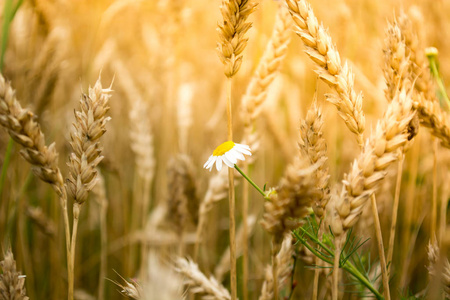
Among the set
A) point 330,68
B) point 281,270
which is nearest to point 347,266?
point 281,270

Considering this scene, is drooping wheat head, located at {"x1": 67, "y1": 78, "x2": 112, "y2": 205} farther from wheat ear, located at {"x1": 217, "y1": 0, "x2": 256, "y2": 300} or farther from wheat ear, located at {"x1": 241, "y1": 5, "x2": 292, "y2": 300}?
wheat ear, located at {"x1": 241, "y1": 5, "x2": 292, "y2": 300}

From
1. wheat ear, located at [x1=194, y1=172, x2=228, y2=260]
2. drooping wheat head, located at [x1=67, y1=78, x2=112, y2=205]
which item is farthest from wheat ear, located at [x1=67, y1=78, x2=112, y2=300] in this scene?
wheat ear, located at [x1=194, y1=172, x2=228, y2=260]

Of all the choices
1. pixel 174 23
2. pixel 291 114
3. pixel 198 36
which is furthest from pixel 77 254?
pixel 198 36

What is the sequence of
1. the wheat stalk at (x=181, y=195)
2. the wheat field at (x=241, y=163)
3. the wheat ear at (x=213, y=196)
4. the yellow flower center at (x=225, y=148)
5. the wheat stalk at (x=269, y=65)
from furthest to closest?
the wheat stalk at (x=181, y=195)
the wheat ear at (x=213, y=196)
the wheat stalk at (x=269, y=65)
the yellow flower center at (x=225, y=148)
the wheat field at (x=241, y=163)

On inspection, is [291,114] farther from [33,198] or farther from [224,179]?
[33,198]

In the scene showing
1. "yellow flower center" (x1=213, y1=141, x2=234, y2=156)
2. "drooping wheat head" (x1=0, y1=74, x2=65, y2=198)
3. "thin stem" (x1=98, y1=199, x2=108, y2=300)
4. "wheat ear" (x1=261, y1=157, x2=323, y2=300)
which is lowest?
"thin stem" (x1=98, y1=199, x2=108, y2=300)

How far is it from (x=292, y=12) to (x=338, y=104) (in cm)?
18

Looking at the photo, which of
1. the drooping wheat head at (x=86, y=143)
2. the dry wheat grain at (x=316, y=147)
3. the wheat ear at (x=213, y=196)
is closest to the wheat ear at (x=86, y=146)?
the drooping wheat head at (x=86, y=143)

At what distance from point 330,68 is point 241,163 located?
535mm

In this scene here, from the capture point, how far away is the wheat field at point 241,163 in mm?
596

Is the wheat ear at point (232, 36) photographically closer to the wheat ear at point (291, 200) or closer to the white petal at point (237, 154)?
the white petal at point (237, 154)

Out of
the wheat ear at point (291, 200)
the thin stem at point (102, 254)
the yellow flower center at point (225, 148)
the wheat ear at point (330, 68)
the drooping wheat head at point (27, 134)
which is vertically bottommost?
the thin stem at point (102, 254)

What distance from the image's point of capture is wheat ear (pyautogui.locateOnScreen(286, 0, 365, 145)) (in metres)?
0.63

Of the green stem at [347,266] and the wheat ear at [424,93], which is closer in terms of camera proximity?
the green stem at [347,266]
